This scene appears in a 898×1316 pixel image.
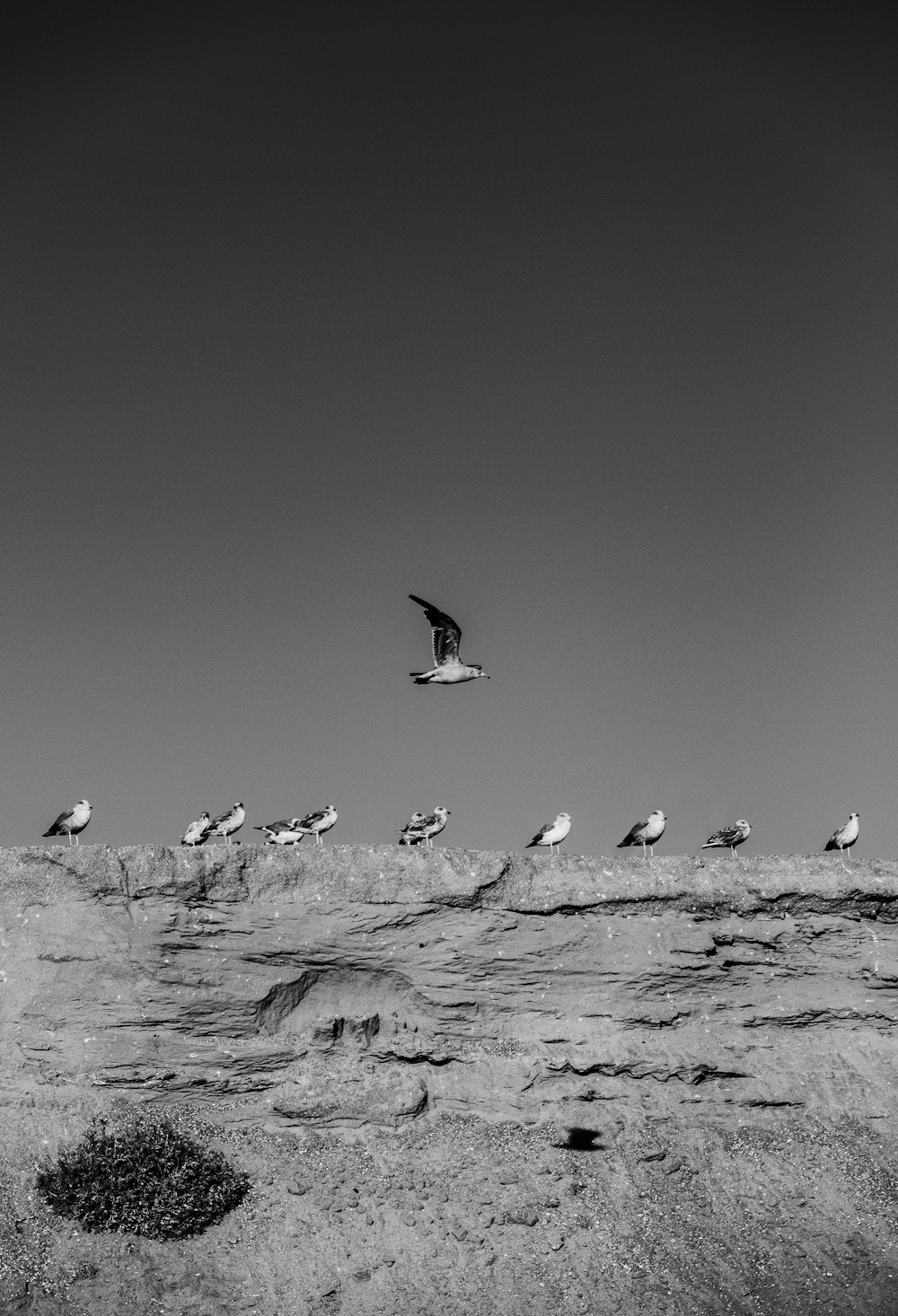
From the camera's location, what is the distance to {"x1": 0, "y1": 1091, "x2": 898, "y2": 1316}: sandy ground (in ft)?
60.8

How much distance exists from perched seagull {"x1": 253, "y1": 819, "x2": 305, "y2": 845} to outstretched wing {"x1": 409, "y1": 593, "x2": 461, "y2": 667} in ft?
17.4

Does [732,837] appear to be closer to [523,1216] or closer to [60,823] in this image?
[523,1216]

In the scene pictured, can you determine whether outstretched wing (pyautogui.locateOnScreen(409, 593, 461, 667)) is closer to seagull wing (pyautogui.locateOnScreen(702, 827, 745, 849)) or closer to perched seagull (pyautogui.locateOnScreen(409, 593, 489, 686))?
perched seagull (pyautogui.locateOnScreen(409, 593, 489, 686))

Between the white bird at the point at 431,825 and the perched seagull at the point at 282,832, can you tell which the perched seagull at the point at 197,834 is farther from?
the white bird at the point at 431,825

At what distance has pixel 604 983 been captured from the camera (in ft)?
76.4

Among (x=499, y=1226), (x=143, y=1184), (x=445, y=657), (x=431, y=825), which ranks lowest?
(x=499, y=1226)

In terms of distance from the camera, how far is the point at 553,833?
26531 millimetres

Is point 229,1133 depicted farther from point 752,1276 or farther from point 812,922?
point 812,922

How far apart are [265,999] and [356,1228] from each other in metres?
4.82

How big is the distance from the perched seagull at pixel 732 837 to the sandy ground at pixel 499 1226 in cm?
635

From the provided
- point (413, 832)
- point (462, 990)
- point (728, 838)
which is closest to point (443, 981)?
point (462, 990)

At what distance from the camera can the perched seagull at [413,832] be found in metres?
26.5

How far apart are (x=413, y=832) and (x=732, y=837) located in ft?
25.2

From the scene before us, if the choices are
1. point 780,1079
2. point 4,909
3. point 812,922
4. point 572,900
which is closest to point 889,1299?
point 780,1079
